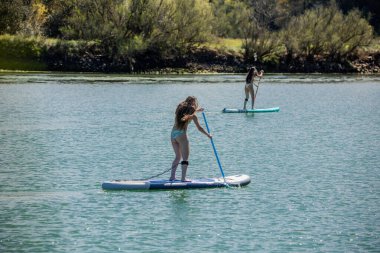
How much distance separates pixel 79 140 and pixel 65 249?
17436mm

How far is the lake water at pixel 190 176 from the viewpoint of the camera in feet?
63.2

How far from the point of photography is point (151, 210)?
21766mm

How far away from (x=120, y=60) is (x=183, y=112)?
223ft

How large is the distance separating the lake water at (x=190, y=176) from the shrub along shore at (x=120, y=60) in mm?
33371

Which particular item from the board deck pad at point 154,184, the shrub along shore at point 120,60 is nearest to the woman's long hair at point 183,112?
the board deck pad at point 154,184

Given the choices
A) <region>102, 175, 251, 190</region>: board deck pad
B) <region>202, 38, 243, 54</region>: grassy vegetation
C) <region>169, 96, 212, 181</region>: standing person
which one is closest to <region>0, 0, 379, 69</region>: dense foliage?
<region>202, 38, 243, 54</region>: grassy vegetation

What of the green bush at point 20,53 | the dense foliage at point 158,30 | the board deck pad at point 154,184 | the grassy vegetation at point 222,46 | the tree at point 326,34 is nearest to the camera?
the board deck pad at point 154,184

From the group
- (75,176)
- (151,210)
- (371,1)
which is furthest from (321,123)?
(371,1)

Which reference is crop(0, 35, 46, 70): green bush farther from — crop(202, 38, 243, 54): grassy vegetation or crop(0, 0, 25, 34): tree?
crop(202, 38, 243, 54): grassy vegetation

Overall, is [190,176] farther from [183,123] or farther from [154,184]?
[183,123]

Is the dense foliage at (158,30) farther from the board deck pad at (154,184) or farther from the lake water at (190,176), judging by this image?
the board deck pad at (154,184)

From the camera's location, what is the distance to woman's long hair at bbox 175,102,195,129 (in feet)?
74.3

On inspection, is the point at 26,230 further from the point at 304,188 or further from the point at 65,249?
the point at 304,188

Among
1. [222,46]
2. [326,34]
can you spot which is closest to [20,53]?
[222,46]
